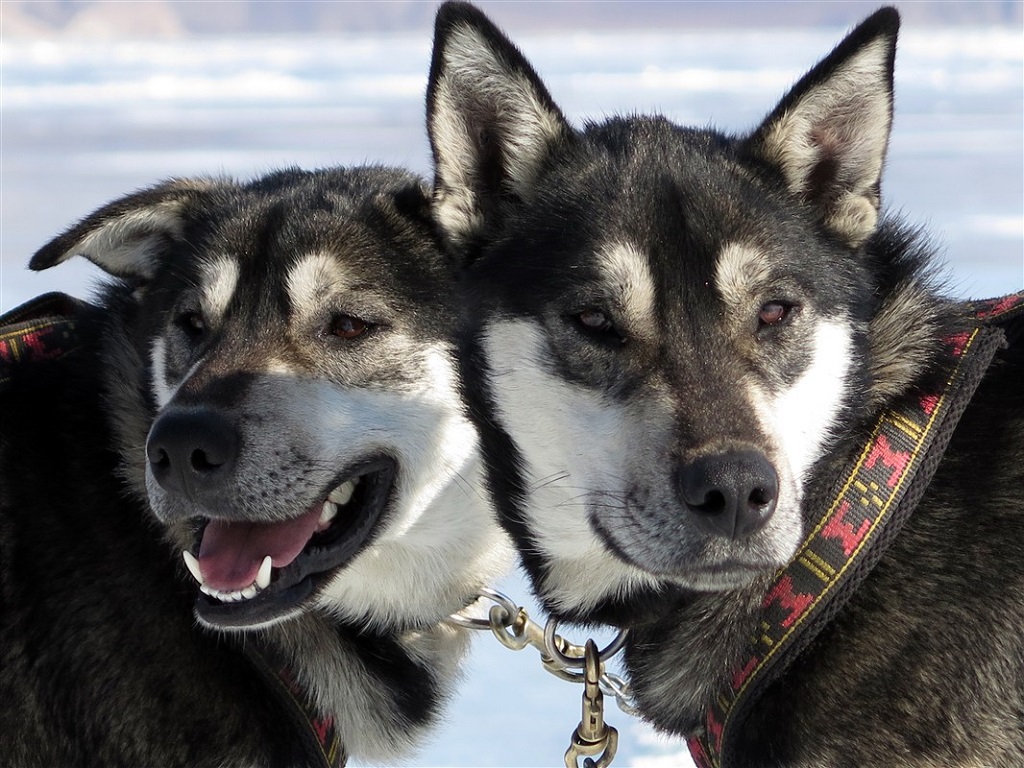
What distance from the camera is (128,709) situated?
3455 millimetres

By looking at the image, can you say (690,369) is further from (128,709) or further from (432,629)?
(128,709)

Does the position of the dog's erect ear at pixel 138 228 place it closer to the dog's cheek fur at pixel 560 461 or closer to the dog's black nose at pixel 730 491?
the dog's cheek fur at pixel 560 461

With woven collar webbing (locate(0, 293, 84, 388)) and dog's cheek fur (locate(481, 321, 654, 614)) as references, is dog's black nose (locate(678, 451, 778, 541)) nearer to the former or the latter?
dog's cheek fur (locate(481, 321, 654, 614))

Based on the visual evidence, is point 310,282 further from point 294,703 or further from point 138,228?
point 294,703

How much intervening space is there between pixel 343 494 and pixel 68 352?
1.07 m

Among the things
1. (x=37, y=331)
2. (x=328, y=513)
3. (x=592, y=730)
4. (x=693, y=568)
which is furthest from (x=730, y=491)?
(x=37, y=331)

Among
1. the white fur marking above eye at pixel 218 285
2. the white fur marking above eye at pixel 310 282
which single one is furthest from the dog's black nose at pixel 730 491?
the white fur marking above eye at pixel 218 285

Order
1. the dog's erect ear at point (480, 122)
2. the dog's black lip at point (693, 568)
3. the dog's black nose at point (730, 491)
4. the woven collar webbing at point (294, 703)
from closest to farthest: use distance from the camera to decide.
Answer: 1. the dog's black nose at point (730, 491)
2. the dog's black lip at point (693, 568)
3. the dog's erect ear at point (480, 122)
4. the woven collar webbing at point (294, 703)

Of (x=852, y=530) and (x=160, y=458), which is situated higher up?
(x=852, y=530)

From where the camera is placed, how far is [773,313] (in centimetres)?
303

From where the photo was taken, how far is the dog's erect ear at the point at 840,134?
3.12 m

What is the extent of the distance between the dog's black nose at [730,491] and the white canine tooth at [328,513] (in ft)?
4.06

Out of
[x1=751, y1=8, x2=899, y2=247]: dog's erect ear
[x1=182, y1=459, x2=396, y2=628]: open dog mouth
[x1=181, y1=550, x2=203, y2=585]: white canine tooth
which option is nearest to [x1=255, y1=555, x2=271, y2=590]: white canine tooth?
[x1=182, y1=459, x2=396, y2=628]: open dog mouth

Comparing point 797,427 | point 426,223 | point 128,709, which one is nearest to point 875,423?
point 797,427
